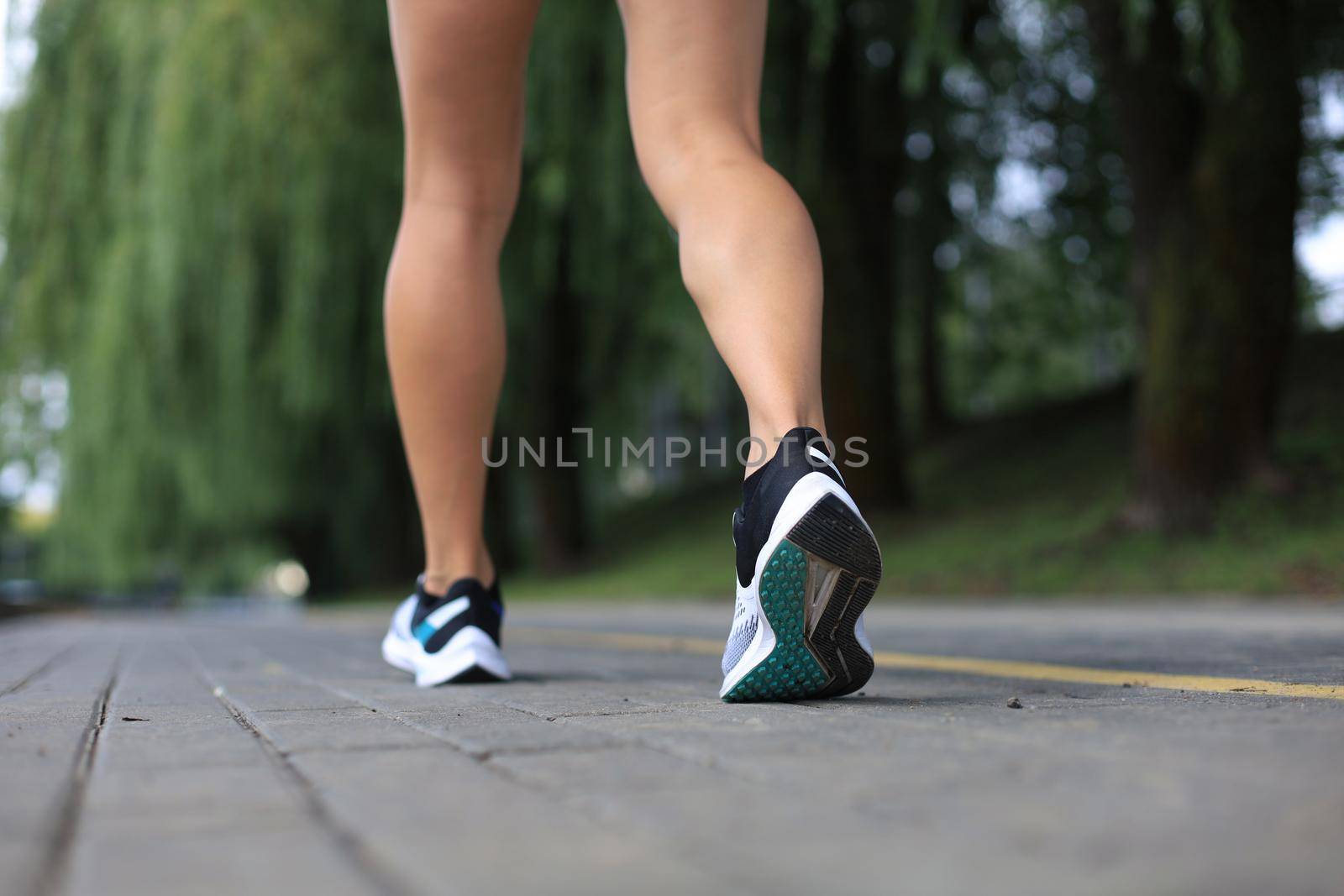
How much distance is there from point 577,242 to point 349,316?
7.67ft

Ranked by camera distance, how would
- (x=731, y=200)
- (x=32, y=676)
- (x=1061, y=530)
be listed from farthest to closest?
(x=1061, y=530) < (x=32, y=676) < (x=731, y=200)

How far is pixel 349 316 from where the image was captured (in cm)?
1249

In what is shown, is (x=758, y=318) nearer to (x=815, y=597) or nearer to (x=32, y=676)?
(x=815, y=597)

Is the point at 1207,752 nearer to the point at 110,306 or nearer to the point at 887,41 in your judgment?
the point at 887,41

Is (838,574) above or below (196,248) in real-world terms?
below

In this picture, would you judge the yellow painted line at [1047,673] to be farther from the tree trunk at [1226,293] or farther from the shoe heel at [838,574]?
the tree trunk at [1226,293]

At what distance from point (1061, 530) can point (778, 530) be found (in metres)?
8.44

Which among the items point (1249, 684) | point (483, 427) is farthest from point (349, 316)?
point (1249, 684)

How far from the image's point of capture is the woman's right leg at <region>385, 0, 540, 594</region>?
255 centimetres

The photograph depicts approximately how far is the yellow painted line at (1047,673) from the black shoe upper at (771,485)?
68 cm

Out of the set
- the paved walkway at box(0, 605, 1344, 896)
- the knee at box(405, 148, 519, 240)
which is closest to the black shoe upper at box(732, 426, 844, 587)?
the paved walkway at box(0, 605, 1344, 896)

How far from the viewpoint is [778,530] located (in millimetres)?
1819

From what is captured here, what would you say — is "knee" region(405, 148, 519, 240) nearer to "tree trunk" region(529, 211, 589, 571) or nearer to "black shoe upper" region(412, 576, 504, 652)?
"black shoe upper" region(412, 576, 504, 652)

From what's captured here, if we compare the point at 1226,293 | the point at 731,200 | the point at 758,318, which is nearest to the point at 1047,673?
the point at 758,318
